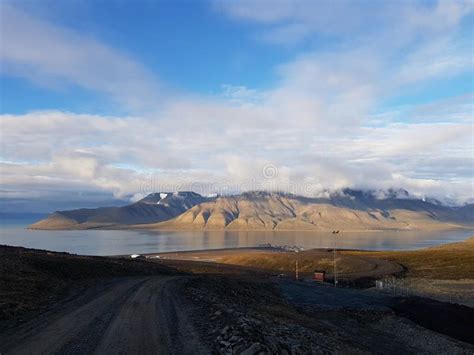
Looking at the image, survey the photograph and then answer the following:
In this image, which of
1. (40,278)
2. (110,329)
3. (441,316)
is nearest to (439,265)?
(441,316)

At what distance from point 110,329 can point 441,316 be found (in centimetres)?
2212

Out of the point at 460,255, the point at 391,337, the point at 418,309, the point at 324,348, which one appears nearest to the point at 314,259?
the point at 460,255

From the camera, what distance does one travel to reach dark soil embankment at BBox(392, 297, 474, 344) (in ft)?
87.6

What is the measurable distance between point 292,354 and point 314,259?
3439 inches

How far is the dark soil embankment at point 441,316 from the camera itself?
26703 millimetres

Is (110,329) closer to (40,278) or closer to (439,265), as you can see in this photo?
(40,278)

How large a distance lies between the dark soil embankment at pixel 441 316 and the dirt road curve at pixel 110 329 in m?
16.1

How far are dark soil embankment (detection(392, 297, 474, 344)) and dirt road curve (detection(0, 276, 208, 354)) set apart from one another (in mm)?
16107

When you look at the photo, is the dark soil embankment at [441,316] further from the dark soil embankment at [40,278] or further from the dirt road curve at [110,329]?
the dark soil embankment at [40,278]

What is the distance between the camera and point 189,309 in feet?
71.1

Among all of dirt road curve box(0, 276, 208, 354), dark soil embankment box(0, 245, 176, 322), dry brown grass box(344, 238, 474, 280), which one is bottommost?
dry brown grass box(344, 238, 474, 280)

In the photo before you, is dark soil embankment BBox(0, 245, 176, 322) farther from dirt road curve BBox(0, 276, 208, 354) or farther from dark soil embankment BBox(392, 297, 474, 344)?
dark soil embankment BBox(392, 297, 474, 344)

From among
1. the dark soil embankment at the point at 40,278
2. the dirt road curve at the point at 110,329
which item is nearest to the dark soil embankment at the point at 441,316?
the dirt road curve at the point at 110,329

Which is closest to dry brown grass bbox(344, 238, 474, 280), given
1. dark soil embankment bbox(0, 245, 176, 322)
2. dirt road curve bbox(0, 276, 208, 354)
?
dark soil embankment bbox(0, 245, 176, 322)
